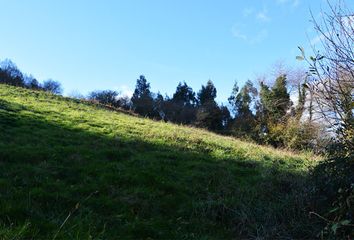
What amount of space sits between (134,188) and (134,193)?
13.2 inches

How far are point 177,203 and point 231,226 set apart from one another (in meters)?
1.41

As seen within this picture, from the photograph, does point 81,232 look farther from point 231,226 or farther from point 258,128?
point 258,128

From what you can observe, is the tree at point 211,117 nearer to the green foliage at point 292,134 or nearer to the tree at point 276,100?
the tree at point 276,100

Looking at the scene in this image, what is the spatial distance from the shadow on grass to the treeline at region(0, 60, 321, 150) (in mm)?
15052

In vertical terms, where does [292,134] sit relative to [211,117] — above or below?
below

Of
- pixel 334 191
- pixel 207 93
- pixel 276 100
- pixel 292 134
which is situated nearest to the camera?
pixel 334 191

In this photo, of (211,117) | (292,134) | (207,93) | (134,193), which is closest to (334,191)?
(134,193)

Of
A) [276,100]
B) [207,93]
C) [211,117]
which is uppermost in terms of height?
[207,93]

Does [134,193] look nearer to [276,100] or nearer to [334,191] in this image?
[334,191]

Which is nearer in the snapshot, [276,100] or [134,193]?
[134,193]

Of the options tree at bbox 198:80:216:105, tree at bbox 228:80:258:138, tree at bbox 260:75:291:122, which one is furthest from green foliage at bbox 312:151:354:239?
tree at bbox 198:80:216:105

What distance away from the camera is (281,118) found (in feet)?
129

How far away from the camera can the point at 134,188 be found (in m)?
8.98

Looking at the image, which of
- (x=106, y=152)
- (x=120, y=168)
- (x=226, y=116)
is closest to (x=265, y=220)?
(x=120, y=168)
